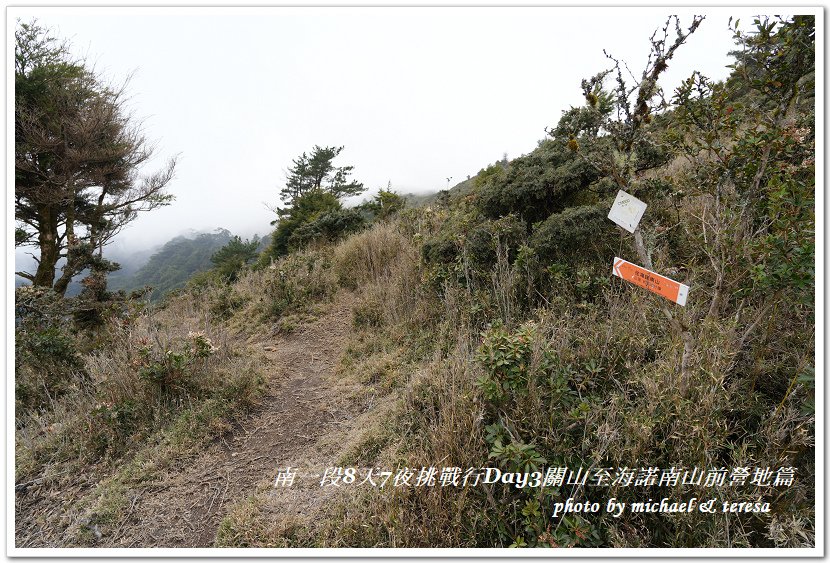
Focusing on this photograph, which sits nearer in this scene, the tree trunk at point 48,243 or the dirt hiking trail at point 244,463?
the dirt hiking trail at point 244,463

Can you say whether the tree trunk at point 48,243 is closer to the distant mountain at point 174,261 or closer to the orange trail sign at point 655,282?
the orange trail sign at point 655,282

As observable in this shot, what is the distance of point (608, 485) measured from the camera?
1.67 m

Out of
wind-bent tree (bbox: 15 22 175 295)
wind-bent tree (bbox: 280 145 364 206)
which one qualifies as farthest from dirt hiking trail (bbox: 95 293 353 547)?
wind-bent tree (bbox: 280 145 364 206)

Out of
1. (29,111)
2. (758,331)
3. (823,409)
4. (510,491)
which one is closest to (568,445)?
(510,491)

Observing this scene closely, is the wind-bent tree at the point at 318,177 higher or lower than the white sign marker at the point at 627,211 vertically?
higher

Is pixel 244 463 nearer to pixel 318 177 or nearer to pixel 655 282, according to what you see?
pixel 655 282

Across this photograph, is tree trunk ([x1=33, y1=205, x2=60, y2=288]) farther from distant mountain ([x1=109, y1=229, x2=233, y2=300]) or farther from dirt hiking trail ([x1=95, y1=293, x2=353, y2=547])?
distant mountain ([x1=109, y1=229, x2=233, y2=300])

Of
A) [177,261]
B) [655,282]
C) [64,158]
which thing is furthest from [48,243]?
[177,261]

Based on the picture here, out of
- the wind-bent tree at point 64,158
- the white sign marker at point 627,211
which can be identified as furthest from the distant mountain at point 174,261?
the white sign marker at point 627,211

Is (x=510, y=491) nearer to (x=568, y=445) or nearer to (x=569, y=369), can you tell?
(x=568, y=445)

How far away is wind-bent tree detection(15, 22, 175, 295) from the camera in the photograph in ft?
21.0

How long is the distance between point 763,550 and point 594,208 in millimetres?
2691

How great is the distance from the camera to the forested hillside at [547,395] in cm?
167

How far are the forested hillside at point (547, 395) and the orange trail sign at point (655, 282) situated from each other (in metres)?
0.03
